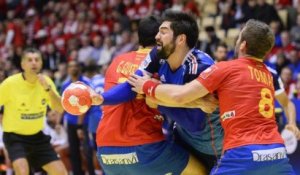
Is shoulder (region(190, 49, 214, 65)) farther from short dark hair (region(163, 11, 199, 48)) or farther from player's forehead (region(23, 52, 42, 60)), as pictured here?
player's forehead (region(23, 52, 42, 60))

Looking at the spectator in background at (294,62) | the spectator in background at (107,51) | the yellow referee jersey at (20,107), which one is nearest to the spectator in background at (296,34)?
the spectator in background at (294,62)

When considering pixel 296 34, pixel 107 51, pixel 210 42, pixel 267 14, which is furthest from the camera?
pixel 107 51

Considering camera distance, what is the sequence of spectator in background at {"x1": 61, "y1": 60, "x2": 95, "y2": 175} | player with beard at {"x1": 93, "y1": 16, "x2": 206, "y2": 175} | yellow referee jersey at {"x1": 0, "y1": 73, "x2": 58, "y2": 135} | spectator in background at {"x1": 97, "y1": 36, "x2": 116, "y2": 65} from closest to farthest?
player with beard at {"x1": 93, "y1": 16, "x2": 206, "y2": 175}, yellow referee jersey at {"x1": 0, "y1": 73, "x2": 58, "y2": 135}, spectator in background at {"x1": 61, "y1": 60, "x2": 95, "y2": 175}, spectator in background at {"x1": 97, "y1": 36, "x2": 116, "y2": 65}

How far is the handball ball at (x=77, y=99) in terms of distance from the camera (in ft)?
15.6

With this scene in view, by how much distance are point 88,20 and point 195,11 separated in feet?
13.1

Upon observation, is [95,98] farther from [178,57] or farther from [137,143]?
[178,57]

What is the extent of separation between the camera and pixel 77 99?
4.76 m

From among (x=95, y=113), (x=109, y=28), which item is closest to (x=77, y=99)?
(x=95, y=113)

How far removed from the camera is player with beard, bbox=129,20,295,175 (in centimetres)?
428

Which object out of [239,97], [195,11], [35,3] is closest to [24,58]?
[239,97]

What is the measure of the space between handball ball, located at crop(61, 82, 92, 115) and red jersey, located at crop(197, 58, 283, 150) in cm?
90

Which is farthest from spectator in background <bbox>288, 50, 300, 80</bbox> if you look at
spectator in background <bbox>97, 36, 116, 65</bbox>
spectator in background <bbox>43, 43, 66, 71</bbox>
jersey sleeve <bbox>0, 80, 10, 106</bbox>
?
spectator in background <bbox>43, 43, 66, 71</bbox>

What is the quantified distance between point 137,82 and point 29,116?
11.2 ft

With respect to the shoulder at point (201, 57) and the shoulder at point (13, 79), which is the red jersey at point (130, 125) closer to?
the shoulder at point (201, 57)
